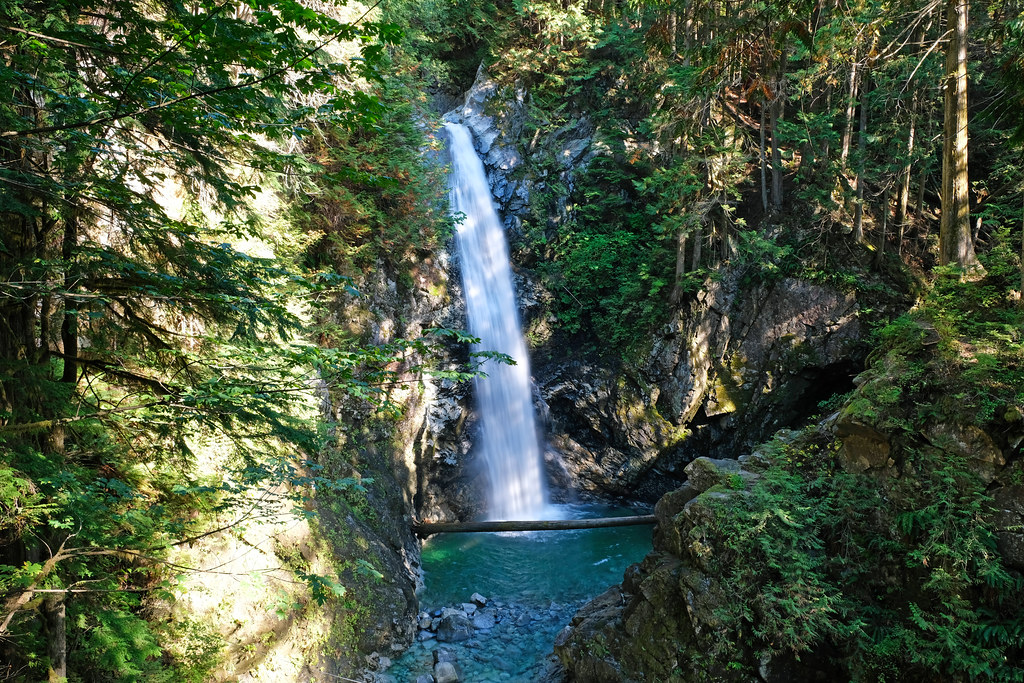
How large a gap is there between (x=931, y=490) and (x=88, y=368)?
25.2 ft

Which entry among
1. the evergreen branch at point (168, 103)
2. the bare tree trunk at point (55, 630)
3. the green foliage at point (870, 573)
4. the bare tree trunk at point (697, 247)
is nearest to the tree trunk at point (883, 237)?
the bare tree trunk at point (697, 247)

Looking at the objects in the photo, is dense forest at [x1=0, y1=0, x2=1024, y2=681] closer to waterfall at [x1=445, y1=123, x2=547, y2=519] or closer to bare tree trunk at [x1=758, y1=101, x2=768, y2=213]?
bare tree trunk at [x1=758, y1=101, x2=768, y2=213]

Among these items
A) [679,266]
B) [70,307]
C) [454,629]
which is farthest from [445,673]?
[679,266]

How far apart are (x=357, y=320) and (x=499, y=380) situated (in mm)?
4799

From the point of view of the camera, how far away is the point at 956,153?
22.9ft

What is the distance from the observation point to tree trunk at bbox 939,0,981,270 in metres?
6.83

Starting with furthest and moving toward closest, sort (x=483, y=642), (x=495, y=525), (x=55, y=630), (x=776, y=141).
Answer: (x=776, y=141) → (x=495, y=525) → (x=483, y=642) → (x=55, y=630)

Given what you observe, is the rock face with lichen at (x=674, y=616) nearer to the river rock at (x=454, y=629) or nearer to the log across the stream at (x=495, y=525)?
the river rock at (x=454, y=629)

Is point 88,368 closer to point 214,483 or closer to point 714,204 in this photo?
point 214,483

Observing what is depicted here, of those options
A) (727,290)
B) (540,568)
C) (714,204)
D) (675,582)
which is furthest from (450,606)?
(714,204)

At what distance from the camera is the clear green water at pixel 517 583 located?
7547mm

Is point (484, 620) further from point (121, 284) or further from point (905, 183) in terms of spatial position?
point (905, 183)

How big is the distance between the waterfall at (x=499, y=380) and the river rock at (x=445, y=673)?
18.9 ft

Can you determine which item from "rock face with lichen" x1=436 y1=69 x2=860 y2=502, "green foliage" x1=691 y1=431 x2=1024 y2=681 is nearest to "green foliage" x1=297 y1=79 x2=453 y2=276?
"rock face with lichen" x1=436 y1=69 x2=860 y2=502
